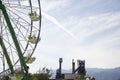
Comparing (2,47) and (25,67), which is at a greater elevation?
(2,47)

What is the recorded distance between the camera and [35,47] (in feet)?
91.9

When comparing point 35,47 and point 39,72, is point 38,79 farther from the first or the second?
point 35,47

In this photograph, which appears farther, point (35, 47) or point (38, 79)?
point (38, 79)

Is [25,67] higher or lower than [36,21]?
lower

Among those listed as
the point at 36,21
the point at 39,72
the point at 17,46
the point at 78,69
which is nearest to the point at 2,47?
the point at 17,46

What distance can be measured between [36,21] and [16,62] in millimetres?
4618

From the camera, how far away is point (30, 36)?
95.7 ft

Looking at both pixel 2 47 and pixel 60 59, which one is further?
pixel 60 59

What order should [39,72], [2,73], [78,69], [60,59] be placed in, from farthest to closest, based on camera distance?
[60,59] → [78,69] → [39,72] → [2,73]

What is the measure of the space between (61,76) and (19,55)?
2598 inches

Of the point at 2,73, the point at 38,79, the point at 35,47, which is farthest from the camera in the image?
the point at 38,79

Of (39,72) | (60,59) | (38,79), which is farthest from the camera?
(60,59)

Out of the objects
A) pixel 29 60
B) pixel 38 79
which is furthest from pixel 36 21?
pixel 38 79

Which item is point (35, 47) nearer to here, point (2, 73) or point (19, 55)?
point (19, 55)
